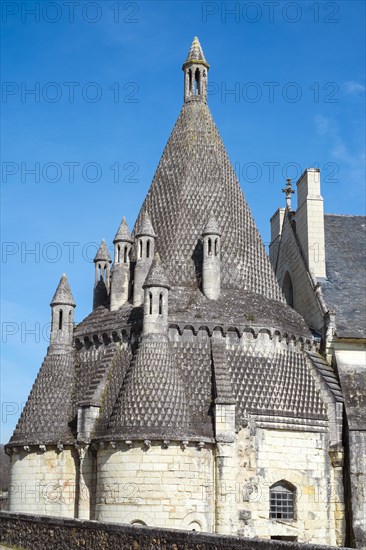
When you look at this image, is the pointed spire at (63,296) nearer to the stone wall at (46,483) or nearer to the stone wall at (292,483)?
the stone wall at (46,483)

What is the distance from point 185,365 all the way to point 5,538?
294 inches

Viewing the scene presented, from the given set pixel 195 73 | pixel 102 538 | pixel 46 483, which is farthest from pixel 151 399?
pixel 195 73

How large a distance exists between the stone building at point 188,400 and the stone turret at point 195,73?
465cm

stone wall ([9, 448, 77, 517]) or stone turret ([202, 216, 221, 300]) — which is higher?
stone turret ([202, 216, 221, 300])

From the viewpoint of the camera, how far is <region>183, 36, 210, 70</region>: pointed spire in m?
32.6

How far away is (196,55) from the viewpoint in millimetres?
32688

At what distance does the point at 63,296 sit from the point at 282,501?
393 inches

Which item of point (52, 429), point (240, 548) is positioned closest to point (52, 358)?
point (52, 429)

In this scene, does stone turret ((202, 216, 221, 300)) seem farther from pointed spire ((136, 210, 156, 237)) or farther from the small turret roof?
pointed spire ((136, 210, 156, 237))

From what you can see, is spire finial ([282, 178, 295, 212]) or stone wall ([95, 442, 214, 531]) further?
spire finial ([282, 178, 295, 212])

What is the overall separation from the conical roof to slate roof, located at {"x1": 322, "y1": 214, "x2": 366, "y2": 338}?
2.40 meters

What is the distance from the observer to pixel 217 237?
2803cm

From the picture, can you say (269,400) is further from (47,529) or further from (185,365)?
(47,529)

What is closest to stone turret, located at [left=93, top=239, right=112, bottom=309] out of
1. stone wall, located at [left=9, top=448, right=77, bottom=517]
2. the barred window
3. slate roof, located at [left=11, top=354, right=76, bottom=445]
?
slate roof, located at [left=11, top=354, right=76, bottom=445]
